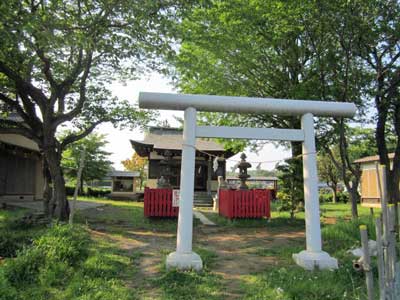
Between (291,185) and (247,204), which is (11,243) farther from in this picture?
(291,185)

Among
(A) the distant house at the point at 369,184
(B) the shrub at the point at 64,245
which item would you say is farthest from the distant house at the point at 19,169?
(A) the distant house at the point at 369,184

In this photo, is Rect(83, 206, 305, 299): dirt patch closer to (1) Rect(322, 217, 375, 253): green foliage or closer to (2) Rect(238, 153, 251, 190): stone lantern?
(1) Rect(322, 217, 375, 253): green foliage

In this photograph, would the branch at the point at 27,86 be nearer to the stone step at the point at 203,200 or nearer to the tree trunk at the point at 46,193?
the tree trunk at the point at 46,193

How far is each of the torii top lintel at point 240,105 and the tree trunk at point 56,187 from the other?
238 inches

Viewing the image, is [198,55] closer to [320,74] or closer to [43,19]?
[320,74]

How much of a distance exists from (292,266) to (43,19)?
6415mm

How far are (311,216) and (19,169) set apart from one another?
16676mm

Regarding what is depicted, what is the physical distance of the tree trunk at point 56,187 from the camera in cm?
1096

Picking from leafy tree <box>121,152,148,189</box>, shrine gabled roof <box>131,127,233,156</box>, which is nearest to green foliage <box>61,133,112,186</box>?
shrine gabled roof <box>131,127,233,156</box>

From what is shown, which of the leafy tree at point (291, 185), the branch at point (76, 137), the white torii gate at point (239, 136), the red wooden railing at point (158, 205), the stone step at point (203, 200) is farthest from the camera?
the stone step at point (203, 200)

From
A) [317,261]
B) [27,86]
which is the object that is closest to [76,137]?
[27,86]

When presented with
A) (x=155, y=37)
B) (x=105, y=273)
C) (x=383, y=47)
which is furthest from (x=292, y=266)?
(x=383, y=47)

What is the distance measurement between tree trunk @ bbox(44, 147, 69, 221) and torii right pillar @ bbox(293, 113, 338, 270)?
758cm

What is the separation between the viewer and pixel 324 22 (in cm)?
954
